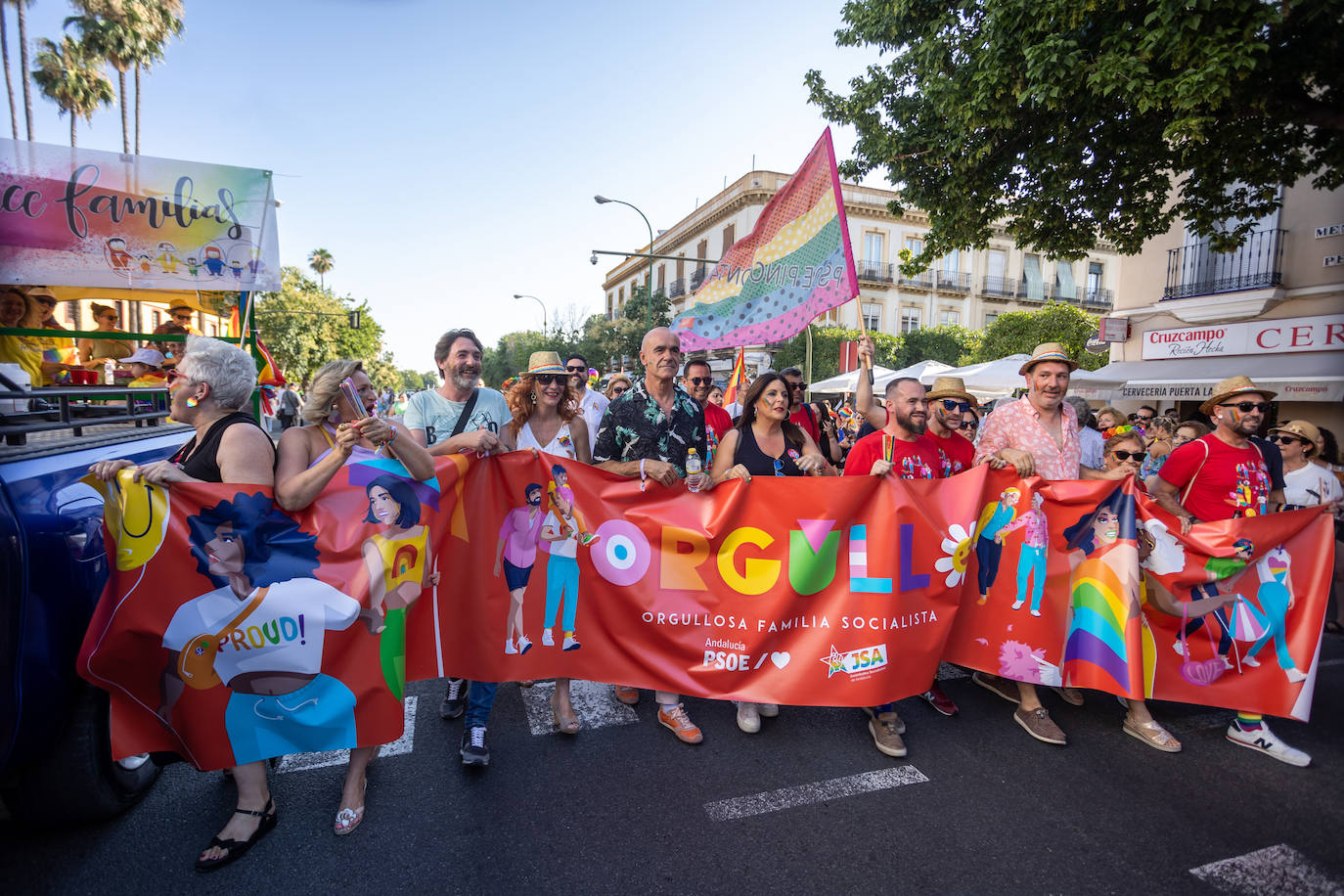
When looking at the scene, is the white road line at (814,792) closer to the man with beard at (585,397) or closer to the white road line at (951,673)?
the white road line at (951,673)

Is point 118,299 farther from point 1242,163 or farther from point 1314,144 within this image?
point 1314,144

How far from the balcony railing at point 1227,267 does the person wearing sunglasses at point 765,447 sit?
11.7 metres

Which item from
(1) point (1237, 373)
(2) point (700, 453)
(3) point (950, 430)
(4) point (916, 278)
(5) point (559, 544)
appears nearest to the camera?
(5) point (559, 544)

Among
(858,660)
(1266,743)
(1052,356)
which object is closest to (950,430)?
(1052,356)

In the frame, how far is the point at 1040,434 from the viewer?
3.99m

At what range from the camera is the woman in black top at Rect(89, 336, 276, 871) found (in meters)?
2.66

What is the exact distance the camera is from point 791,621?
11.6 feet

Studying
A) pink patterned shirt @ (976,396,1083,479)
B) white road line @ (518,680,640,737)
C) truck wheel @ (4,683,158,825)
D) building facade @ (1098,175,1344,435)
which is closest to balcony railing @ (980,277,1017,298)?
building facade @ (1098,175,1344,435)

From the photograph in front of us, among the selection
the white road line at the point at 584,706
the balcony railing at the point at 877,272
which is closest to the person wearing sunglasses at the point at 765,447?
the white road line at the point at 584,706

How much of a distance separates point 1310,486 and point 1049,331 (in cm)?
2700

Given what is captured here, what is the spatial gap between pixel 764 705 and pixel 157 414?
3.88 meters

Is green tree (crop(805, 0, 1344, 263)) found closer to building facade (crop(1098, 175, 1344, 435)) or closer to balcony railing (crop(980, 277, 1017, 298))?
building facade (crop(1098, 175, 1344, 435))

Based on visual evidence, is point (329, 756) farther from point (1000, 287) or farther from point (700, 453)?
point (1000, 287)

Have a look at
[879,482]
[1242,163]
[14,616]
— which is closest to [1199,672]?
[879,482]
